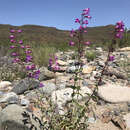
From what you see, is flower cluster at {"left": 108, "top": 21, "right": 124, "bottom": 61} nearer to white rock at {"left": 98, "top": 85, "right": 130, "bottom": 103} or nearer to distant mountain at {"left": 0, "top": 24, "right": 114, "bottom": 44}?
white rock at {"left": 98, "top": 85, "right": 130, "bottom": 103}

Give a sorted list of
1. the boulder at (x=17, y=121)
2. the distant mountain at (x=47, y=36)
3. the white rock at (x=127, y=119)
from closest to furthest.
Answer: the boulder at (x=17, y=121) → the white rock at (x=127, y=119) → the distant mountain at (x=47, y=36)

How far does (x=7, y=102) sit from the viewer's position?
3.58 metres

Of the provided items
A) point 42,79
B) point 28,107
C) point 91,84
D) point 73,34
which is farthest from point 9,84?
point 73,34

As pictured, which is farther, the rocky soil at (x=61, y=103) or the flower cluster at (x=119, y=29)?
the rocky soil at (x=61, y=103)

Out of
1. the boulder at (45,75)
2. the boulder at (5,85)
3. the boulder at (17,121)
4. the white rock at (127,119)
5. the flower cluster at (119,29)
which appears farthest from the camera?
the boulder at (45,75)

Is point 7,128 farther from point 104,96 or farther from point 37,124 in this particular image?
point 104,96

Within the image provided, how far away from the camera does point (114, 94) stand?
3.83m

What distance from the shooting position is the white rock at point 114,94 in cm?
368

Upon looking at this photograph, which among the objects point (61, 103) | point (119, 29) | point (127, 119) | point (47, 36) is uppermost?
point (47, 36)

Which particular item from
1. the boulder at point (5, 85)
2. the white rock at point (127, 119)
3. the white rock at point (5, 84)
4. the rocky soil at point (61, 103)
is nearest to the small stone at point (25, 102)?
the rocky soil at point (61, 103)

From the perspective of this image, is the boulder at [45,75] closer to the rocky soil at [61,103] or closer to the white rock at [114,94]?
the rocky soil at [61,103]

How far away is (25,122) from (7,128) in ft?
0.92

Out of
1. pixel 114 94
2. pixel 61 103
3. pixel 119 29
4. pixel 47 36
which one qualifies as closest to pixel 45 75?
pixel 61 103

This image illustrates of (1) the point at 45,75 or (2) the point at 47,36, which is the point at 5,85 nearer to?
(1) the point at 45,75
